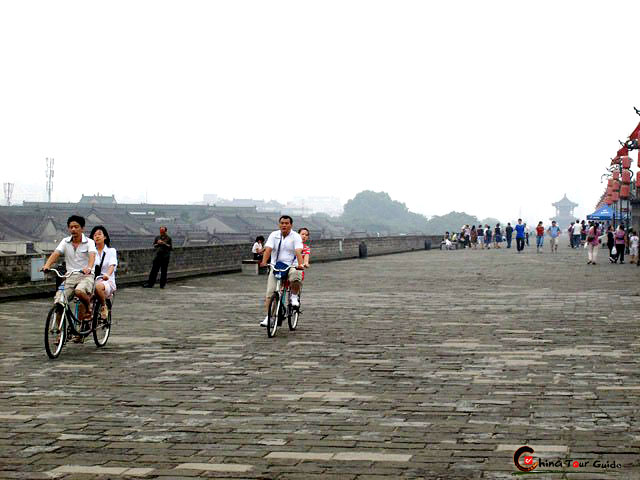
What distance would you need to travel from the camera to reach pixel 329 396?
7586 millimetres

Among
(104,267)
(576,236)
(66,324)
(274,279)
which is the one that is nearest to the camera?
(66,324)

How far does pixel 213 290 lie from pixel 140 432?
51.1 ft

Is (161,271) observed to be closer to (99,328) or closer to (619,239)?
(99,328)

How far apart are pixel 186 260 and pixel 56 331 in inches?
700

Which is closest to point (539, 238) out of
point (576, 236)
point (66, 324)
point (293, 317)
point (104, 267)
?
point (576, 236)

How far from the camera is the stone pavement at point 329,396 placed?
542 cm

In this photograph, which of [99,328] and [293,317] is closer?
[99,328]

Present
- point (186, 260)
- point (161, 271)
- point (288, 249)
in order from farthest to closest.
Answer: point (186, 260)
point (161, 271)
point (288, 249)

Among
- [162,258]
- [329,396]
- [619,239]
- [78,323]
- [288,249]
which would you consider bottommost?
[329,396]

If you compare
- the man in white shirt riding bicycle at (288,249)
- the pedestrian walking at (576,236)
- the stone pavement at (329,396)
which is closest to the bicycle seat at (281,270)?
the man in white shirt riding bicycle at (288,249)

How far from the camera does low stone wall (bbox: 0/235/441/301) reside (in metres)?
19.2

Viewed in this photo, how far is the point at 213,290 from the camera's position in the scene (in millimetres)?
21766

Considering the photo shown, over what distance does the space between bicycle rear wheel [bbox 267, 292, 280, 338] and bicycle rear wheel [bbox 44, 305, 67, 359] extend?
2611 mm

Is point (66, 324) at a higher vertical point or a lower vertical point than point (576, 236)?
lower
